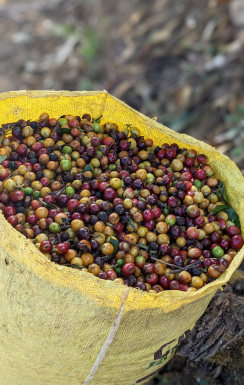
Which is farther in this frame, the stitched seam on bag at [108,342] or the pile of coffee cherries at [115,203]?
the pile of coffee cherries at [115,203]

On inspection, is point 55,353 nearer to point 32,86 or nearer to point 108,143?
point 108,143

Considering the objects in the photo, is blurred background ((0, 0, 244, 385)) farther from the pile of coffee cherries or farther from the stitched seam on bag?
the stitched seam on bag

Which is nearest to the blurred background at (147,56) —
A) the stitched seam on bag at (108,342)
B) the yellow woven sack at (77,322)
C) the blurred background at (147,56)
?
the blurred background at (147,56)

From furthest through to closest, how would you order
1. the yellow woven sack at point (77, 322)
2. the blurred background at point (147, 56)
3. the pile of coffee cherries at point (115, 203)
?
the blurred background at point (147, 56), the pile of coffee cherries at point (115, 203), the yellow woven sack at point (77, 322)

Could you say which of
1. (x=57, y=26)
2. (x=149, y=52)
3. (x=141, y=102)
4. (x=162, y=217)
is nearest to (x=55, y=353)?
(x=162, y=217)

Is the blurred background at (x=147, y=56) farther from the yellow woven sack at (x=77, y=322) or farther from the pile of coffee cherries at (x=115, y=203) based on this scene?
the yellow woven sack at (x=77, y=322)

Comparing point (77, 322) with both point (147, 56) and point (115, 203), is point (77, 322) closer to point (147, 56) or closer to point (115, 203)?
point (115, 203)

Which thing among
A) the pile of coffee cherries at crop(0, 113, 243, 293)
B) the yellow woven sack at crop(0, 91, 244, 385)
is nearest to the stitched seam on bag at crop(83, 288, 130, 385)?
the yellow woven sack at crop(0, 91, 244, 385)
